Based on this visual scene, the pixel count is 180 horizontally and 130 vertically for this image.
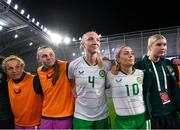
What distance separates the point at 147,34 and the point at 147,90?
13.2 m

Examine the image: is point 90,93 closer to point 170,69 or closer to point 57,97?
point 57,97

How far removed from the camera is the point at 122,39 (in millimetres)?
16406

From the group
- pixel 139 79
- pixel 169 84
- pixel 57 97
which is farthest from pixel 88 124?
pixel 169 84

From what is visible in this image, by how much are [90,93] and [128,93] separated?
0.41 metres

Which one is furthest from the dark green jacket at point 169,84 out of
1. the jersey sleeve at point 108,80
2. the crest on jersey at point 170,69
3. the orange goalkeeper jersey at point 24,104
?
the orange goalkeeper jersey at point 24,104

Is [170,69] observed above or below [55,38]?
below

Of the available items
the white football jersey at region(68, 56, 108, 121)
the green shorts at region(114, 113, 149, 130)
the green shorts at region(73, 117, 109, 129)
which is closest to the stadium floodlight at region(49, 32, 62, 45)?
Result: the white football jersey at region(68, 56, 108, 121)

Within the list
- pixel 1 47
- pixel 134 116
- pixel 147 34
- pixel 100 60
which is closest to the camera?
pixel 134 116

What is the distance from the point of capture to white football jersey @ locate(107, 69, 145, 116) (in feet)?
9.80

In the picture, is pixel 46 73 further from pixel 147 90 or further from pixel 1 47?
pixel 1 47

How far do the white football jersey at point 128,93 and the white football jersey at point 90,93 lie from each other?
14 centimetres

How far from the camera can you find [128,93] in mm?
2992

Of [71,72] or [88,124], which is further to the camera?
[71,72]

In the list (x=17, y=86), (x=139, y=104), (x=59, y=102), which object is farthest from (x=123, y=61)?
(x=17, y=86)
